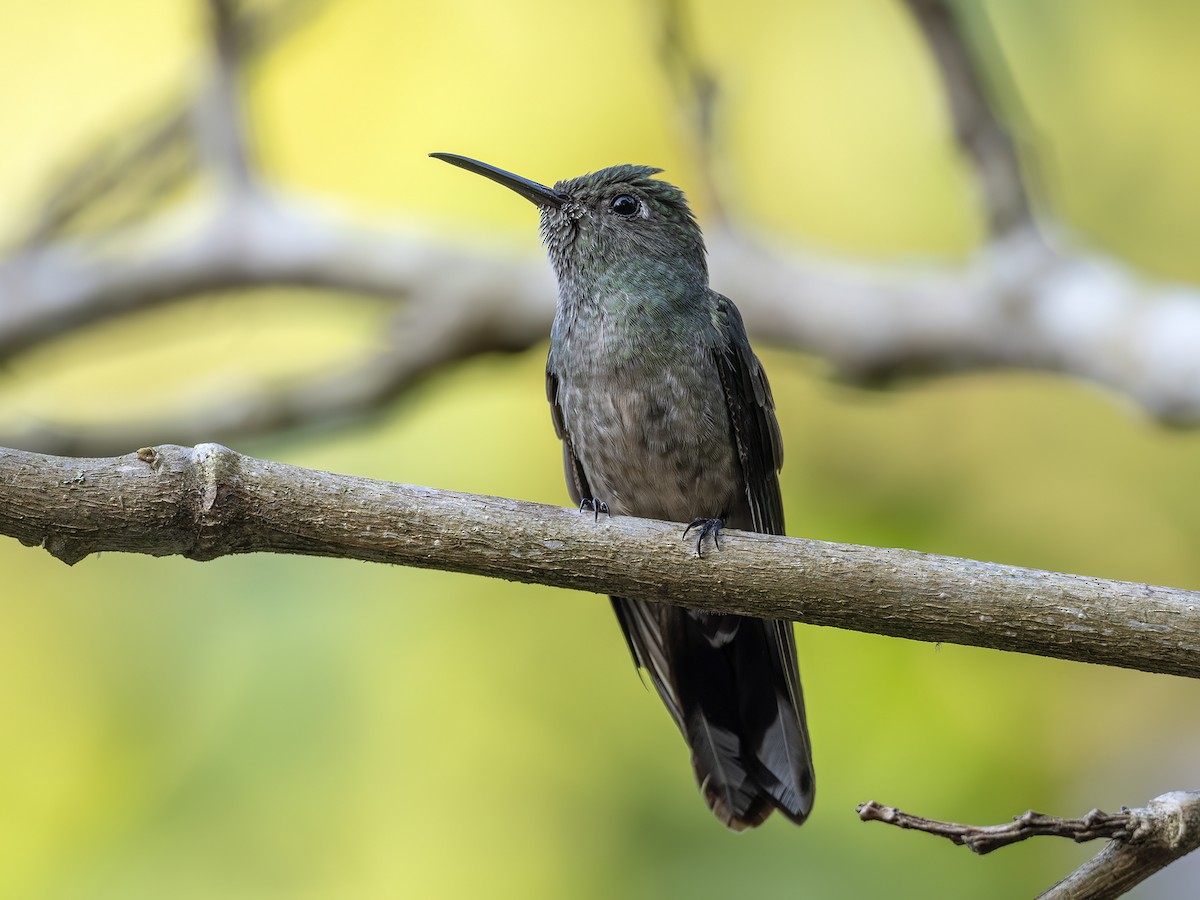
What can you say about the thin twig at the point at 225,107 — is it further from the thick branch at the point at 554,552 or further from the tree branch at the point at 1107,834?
the tree branch at the point at 1107,834

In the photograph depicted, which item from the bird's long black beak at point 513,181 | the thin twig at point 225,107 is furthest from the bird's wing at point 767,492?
the thin twig at point 225,107

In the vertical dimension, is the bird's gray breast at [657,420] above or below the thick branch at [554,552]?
above

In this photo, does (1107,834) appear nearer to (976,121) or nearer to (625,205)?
(625,205)

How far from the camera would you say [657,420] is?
4703mm

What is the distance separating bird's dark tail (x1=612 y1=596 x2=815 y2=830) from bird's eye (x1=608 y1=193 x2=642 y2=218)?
156cm

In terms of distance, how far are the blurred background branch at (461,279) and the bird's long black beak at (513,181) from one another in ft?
3.98

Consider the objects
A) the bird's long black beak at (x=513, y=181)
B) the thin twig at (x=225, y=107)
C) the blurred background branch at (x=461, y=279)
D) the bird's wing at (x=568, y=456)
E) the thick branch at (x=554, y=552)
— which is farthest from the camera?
the thin twig at (x=225, y=107)

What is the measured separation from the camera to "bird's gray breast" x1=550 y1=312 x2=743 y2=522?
471 cm

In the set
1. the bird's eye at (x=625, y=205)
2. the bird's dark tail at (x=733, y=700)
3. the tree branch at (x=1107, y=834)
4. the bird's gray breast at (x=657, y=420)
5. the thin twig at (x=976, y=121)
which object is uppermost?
the thin twig at (x=976, y=121)

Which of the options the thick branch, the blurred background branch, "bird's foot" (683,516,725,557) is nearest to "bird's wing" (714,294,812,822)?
"bird's foot" (683,516,725,557)

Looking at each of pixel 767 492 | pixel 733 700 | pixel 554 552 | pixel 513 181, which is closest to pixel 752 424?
pixel 767 492

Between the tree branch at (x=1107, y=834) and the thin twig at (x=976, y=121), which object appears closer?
the tree branch at (x=1107, y=834)

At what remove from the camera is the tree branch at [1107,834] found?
2.62m

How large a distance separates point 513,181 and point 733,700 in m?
2.19
